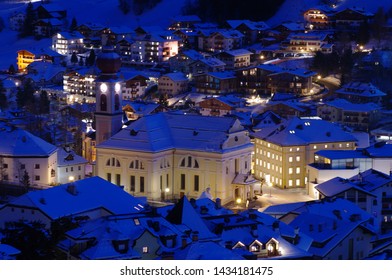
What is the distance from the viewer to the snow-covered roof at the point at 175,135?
74.5 ft

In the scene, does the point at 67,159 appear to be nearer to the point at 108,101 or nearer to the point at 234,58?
the point at 108,101

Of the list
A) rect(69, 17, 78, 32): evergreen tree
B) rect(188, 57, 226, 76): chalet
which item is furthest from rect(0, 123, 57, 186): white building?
rect(69, 17, 78, 32): evergreen tree

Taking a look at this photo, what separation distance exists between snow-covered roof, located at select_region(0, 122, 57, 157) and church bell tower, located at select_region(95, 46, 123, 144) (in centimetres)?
113

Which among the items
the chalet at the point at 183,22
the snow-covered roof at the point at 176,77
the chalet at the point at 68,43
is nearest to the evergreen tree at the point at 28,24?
the chalet at the point at 68,43

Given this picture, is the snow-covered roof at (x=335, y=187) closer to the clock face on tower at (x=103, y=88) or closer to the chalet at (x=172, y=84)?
the clock face on tower at (x=103, y=88)

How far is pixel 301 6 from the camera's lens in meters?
52.5

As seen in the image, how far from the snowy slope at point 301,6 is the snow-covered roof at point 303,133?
2429 centimetres

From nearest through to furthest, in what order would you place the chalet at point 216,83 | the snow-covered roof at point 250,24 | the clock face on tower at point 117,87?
the clock face on tower at point 117,87 → the chalet at point 216,83 → the snow-covered roof at point 250,24

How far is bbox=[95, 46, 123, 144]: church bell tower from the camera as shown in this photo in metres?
23.9

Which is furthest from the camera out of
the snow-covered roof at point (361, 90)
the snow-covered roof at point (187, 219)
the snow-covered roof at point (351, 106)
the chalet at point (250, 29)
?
the chalet at point (250, 29)

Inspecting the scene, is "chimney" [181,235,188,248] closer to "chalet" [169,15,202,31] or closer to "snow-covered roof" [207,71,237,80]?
"snow-covered roof" [207,71,237,80]

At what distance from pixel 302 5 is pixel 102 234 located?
130 feet

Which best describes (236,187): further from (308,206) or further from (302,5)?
(302,5)

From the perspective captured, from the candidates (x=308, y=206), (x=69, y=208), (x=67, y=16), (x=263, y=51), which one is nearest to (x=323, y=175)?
(x=308, y=206)
